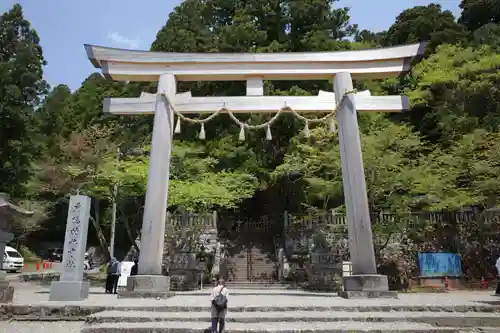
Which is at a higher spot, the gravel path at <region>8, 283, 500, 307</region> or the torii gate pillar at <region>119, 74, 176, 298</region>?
the torii gate pillar at <region>119, 74, 176, 298</region>

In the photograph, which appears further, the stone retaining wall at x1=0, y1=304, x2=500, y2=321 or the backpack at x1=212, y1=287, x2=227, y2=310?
the stone retaining wall at x1=0, y1=304, x2=500, y2=321

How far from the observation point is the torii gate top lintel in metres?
11.6

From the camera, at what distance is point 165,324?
6.72 metres

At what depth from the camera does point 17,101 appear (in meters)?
28.6

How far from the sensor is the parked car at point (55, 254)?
114 ft

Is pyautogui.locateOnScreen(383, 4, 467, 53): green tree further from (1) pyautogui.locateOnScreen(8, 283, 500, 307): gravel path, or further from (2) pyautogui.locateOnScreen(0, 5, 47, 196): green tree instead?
(2) pyautogui.locateOnScreen(0, 5, 47, 196): green tree

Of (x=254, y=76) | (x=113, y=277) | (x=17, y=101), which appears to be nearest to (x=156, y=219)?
(x=113, y=277)

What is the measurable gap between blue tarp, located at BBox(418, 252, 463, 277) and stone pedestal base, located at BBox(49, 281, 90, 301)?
43.8 ft

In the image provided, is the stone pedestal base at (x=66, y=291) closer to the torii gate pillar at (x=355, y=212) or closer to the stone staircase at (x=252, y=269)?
the torii gate pillar at (x=355, y=212)

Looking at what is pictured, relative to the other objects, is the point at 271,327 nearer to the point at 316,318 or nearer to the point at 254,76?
the point at 316,318

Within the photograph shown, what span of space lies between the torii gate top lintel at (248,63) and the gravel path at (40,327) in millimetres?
7031

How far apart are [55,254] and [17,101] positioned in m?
14.4

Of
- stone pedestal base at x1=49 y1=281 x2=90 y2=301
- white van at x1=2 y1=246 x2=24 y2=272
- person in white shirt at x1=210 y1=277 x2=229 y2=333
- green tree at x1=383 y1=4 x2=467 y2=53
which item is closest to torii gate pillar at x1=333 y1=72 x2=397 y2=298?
person in white shirt at x1=210 y1=277 x2=229 y2=333

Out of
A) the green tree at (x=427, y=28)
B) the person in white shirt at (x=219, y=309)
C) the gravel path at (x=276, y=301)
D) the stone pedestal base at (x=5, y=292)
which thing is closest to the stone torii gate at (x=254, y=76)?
the gravel path at (x=276, y=301)
